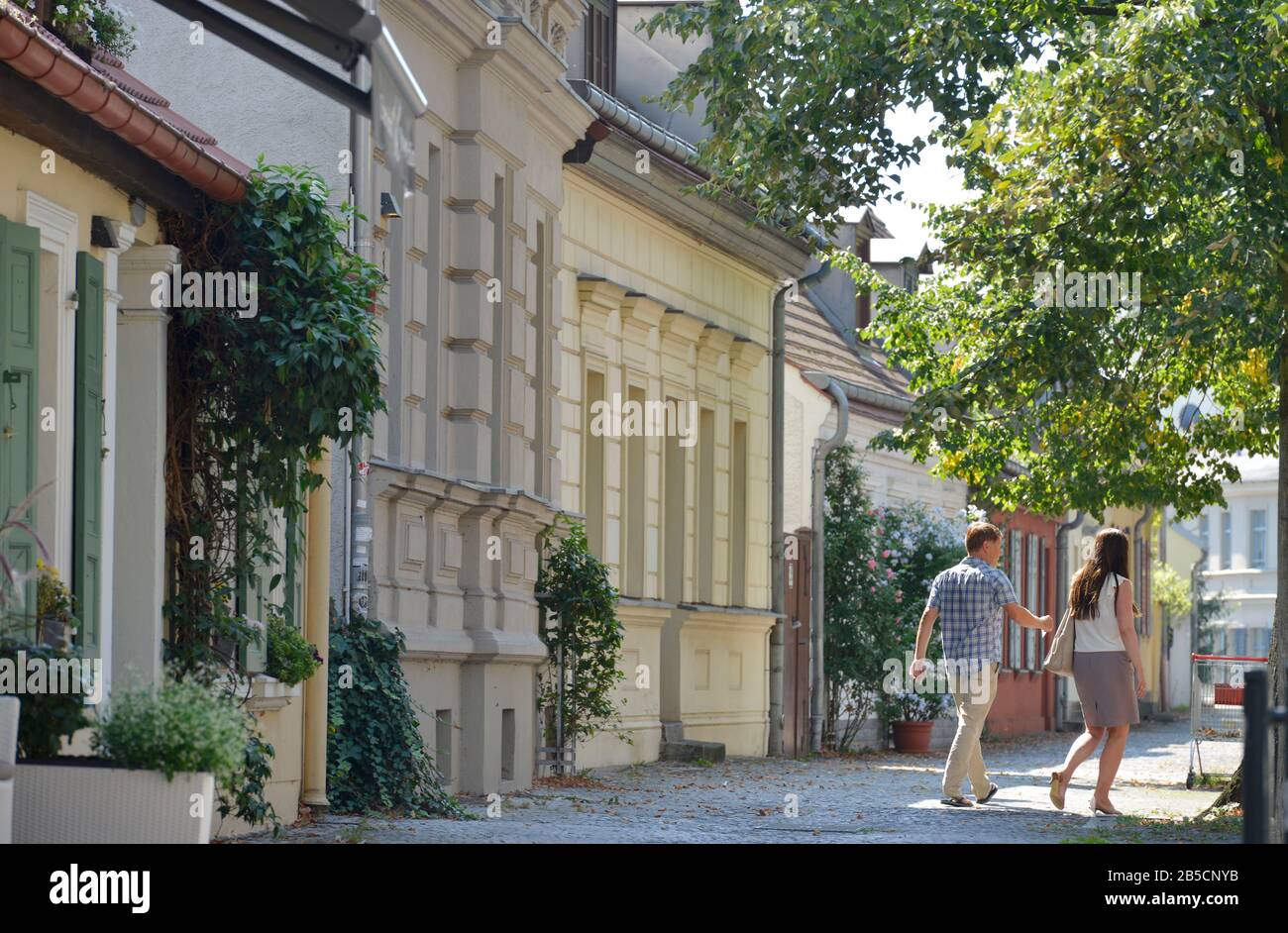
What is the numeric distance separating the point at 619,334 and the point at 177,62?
303 inches

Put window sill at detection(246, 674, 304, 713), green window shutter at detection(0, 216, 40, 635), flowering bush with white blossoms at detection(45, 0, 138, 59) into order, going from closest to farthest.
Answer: green window shutter at detection(0, 216, 40, 635), flowering bush with white blossoms at detection(45, 0, 138, 59), window sill at detection(246, 674, 304, 713)

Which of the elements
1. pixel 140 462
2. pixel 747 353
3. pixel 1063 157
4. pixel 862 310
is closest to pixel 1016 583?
pixel 862 310

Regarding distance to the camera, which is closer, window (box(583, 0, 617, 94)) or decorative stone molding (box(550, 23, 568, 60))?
decorative stone molding (box(550, 23, 568, 60))

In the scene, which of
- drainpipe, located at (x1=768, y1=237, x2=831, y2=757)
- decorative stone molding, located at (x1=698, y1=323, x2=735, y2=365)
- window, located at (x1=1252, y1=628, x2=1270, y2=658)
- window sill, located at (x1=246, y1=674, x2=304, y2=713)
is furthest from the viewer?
window, located at (x1=1252, y1=628, x2=1270, y2=658)

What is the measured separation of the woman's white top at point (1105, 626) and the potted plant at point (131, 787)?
7.98 m

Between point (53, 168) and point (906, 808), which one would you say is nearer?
point (53, 168)

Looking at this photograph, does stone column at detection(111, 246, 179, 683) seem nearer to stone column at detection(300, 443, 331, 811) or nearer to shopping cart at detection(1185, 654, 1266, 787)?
stone column at detection(300, 443, 331, 811)

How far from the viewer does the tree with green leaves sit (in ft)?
43.4

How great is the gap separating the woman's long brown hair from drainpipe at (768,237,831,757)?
35.1ft

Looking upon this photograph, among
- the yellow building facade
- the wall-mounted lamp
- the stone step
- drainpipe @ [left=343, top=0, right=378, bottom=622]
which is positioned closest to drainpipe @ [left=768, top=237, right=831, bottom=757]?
the yellow building facade

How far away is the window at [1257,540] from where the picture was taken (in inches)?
3157
